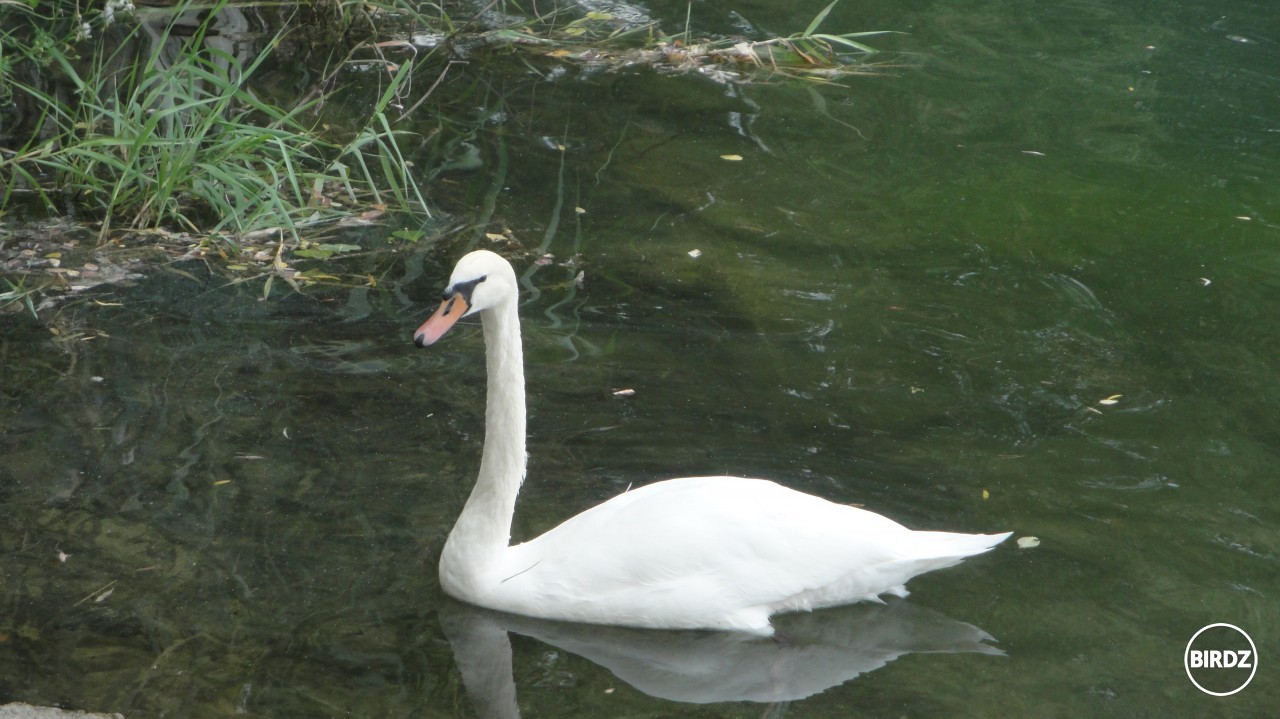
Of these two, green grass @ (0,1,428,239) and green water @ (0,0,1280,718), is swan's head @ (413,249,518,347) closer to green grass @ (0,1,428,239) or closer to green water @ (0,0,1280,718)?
green water @ (0,0,1280,718)

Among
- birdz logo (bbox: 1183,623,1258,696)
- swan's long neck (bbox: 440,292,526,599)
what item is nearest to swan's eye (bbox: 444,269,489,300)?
swan's long neck (bbox: 440,292,526,599)

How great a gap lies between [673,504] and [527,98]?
16.9ft

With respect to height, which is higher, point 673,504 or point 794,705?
point 673,504

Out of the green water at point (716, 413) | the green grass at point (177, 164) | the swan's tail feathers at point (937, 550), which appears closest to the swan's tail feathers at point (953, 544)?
the swan's tail feathers at point (937, 550)

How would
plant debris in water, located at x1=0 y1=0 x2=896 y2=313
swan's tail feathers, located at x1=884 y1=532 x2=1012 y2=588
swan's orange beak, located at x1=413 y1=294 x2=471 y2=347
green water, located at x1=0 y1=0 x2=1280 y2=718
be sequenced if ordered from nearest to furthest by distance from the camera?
swan's orange beak, located at x1=413 y1=294 x2=471 y2=347
green water, located at x1=0 y1=0 x2=1280 y2=718
swan's tail feathers, located at x1=884 y1=532 x2=1012 y2=588
plant debris in water, located at x1=0 y1=0 x2=896 y2=313

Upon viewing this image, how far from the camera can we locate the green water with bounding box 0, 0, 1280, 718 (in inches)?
140

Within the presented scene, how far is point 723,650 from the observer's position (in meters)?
3.68

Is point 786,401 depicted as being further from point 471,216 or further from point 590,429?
point 471,216

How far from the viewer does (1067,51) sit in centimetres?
983

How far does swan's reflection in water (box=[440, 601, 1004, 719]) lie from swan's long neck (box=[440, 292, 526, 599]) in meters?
0.13

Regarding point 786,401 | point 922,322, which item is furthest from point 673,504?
point 922,322

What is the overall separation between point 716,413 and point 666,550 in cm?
123

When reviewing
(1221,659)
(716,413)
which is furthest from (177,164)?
(1221,659)

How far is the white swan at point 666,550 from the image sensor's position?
12.0 ft
